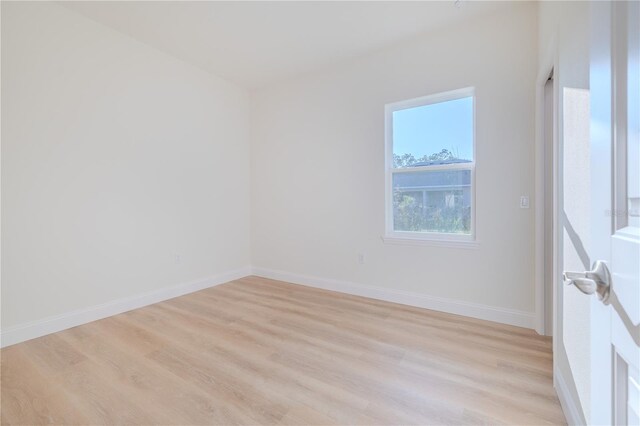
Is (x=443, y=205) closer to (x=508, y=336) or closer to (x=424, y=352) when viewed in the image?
(x=508, y=336)

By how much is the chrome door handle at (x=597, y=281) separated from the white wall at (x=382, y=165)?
2.32 meters

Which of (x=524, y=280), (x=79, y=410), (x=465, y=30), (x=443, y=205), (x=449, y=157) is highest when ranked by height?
(x=465, y=30)

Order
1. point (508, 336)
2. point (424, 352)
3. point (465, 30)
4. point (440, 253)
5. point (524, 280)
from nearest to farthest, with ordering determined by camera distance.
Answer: point (424, 352)
point (508, 336)
point (524, 280)
point (465, 30)
point (440, 253)

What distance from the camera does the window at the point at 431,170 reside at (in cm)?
286

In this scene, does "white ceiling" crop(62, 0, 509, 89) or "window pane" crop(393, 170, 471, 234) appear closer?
"white ceiling" crop(62, 0, 509, 89)

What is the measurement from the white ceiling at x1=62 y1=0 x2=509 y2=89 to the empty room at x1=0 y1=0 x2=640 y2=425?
0.08ft

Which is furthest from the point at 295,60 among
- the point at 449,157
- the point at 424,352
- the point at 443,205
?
the point at 424,352

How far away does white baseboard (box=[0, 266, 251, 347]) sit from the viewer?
235 centimetres

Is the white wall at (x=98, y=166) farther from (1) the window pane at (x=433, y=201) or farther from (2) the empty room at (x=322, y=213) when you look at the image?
(1) the window pane at (x=433, y=201)

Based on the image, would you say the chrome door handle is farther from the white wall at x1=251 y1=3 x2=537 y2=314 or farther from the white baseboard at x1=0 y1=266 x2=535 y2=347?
the white baseboard at x1=0 y1=266 x2=535 y2=347

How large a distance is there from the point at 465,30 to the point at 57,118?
398 cm

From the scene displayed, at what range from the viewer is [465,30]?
277 centimetres

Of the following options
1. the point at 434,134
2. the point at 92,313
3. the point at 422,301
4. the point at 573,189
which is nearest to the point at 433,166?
the point at 434,134

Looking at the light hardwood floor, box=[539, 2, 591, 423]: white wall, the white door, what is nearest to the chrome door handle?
the white door
